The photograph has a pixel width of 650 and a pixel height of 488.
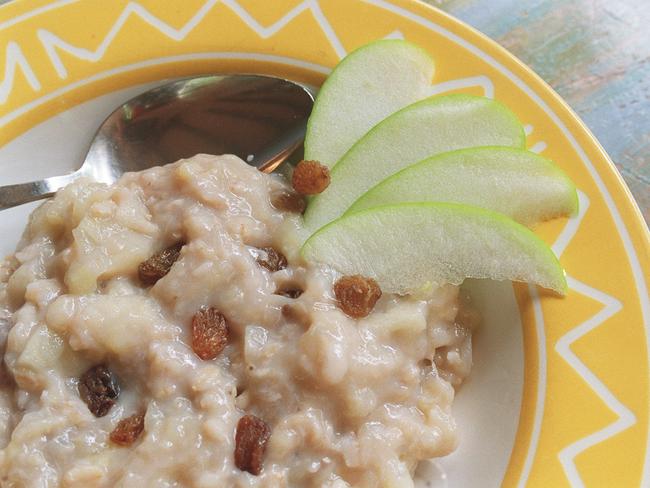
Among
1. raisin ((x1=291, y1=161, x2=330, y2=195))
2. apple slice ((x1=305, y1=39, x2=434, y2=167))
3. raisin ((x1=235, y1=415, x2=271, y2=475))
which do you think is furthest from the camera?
apple slice ((x1=305, y1=39, x2=434, y2=167))

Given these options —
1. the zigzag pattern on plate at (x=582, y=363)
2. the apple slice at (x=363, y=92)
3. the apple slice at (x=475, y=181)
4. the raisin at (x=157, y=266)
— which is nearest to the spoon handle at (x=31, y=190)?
the raisin at (x=157, y=266)

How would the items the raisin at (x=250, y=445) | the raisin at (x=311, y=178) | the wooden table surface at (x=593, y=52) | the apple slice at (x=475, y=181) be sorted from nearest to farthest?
the raisin at (x=250, y=445), the apple slice at (x=475, y=181), the raisin at (x=311, y=178), the wooden table surface at (x=593, y=52)

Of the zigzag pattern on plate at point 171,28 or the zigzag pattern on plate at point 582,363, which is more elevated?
the zigzag pattern on plate at point 171,28

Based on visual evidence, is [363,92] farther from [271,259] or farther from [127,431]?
[127,431]

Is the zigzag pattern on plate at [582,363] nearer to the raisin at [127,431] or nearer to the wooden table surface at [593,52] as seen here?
the wooden table surface at [593,52]

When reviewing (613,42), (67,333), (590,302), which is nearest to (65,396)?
(67,333)

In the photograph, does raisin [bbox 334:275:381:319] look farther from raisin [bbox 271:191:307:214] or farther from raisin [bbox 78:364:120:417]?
raisin [bbox 78:364:120:417]

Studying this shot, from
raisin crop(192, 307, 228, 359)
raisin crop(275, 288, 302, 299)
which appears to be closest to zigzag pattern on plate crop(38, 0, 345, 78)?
raisin crop(275, 288, 302, 299)
